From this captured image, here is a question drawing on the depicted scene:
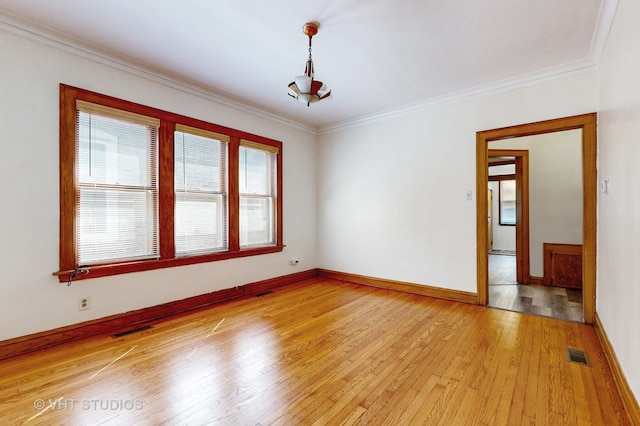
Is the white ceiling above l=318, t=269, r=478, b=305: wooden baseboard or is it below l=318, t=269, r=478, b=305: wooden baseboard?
above

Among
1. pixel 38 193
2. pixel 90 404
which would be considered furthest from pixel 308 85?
pixel 90 404

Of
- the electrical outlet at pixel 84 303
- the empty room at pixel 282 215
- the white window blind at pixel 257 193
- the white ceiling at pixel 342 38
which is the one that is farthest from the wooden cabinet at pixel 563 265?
the electrical outlet at pixel 84 303

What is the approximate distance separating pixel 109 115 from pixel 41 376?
2319 mm

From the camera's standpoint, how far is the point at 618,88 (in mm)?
2141

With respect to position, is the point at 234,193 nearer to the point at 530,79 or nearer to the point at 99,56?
the point at 99,56

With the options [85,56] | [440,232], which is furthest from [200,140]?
[440,232]

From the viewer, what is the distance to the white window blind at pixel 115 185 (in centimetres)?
279

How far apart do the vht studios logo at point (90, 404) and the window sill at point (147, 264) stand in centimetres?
117

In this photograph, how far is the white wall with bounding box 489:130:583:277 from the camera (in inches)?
175

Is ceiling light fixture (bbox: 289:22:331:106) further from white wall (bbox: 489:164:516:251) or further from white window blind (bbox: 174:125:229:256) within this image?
white wall (bbox: 489:164:516:251)

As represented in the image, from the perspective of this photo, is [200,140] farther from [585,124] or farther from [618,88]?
[585,124]

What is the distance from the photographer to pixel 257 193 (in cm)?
448

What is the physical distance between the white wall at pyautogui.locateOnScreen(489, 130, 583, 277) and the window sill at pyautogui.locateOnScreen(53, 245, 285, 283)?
4.48 m

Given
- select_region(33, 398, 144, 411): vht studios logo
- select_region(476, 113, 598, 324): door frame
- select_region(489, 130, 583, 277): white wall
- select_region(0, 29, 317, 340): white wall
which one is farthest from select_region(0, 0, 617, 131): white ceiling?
select_region(33, 398, 144, 411): vht studios logo
